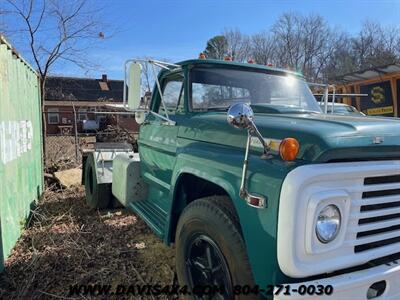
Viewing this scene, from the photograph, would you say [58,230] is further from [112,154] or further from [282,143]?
[282,143]

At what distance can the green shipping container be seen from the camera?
4.25m

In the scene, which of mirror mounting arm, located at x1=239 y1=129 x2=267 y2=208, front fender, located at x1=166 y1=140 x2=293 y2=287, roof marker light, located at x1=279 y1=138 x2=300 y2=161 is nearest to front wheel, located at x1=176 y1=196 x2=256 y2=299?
front fender, located at x1=166 y1=140 x2=293 y2=287

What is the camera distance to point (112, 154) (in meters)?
6.45

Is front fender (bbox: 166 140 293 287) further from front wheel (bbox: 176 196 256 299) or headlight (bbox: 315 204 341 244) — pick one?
headlight (bbox: 315 204 341 244)

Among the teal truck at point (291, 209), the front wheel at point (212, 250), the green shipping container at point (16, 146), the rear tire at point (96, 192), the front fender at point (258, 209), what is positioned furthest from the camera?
the rear tire at point (96, 192)

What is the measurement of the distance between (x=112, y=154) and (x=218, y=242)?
14.2ft

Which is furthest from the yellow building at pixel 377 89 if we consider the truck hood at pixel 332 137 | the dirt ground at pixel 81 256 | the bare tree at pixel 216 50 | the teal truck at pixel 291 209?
the truck hood at pixel 332 137

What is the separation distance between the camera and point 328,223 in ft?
6.56

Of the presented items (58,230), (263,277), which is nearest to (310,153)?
(263,277)

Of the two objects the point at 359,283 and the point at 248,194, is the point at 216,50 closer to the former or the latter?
the point at 248,194

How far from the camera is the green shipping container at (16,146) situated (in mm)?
4254

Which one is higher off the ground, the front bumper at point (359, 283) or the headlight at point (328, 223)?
the headlight at point (328, 223)

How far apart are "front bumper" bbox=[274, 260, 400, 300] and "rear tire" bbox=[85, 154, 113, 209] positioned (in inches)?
176

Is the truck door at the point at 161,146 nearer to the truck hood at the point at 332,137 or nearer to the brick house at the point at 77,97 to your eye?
the truck hood at the point at 332,137
